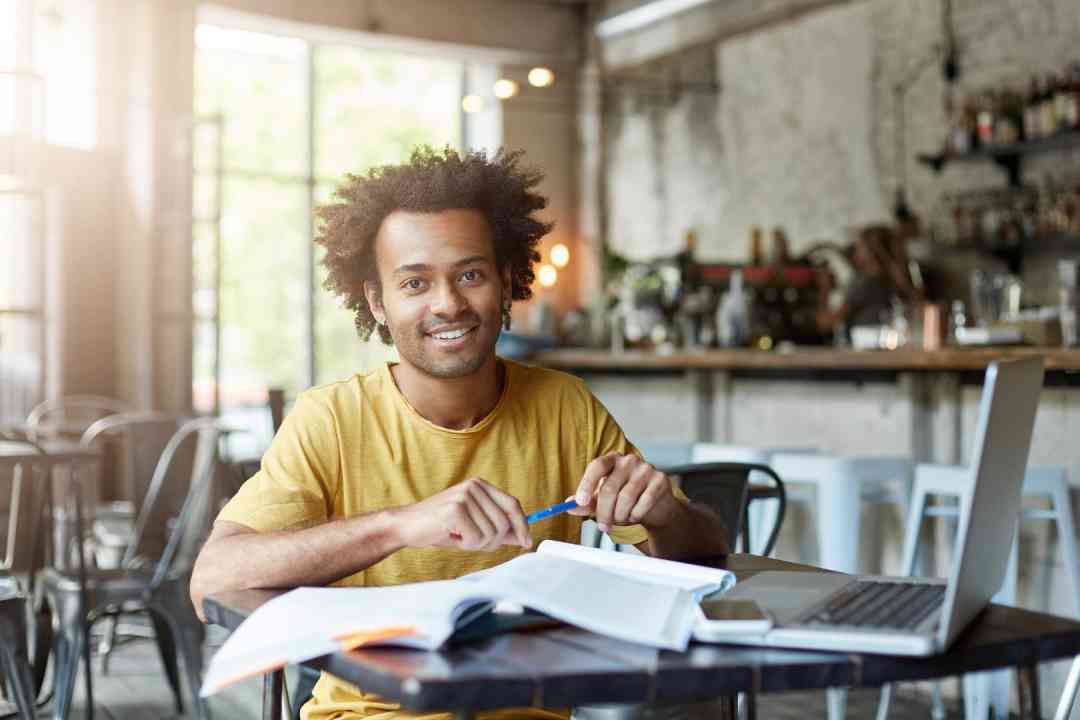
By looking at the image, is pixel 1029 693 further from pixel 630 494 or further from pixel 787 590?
pixel 630 494

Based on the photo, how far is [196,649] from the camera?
3658 millimetres

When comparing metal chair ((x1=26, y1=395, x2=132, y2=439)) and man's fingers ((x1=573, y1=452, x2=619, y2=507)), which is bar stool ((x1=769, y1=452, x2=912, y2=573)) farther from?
metal chair ((x1=26, y1=395, x2=132, y2=439))

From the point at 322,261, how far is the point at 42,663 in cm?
175

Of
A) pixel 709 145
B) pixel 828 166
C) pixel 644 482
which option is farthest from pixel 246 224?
pixel 644 482

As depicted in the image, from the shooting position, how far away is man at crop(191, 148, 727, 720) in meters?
1.48

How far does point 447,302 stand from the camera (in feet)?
5.53

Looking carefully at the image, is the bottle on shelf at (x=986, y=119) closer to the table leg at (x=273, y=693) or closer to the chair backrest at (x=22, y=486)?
the chair backrest at (x=22, y=486)

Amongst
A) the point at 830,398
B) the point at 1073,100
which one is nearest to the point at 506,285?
the point at 830,398

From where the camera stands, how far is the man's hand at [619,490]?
144 cm

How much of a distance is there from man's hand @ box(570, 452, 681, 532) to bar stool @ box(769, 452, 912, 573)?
2.44 metres

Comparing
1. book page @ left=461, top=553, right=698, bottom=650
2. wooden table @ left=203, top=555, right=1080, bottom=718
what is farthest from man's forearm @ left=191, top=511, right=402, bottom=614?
wooden table @ left=203, top=555, right=1080, bottom=718

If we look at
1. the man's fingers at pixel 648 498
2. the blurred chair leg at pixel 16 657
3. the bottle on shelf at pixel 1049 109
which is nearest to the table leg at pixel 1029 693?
the man's fingers at pixel 648 498

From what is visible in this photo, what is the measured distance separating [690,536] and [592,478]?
24cm

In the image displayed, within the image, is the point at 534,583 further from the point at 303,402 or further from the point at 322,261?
the point at 322,261
